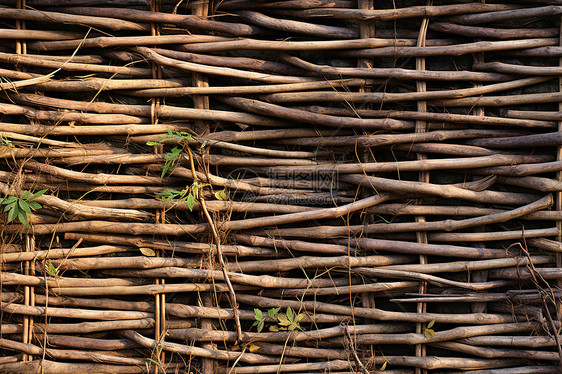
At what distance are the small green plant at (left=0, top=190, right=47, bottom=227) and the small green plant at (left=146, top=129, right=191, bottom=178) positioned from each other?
39 centimetres

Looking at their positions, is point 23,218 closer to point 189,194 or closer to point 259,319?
point 189,194

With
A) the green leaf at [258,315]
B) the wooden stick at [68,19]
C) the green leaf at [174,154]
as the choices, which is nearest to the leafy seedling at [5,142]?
the wooden stick at [68,19]

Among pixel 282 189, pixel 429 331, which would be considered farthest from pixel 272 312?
pixel 429 331

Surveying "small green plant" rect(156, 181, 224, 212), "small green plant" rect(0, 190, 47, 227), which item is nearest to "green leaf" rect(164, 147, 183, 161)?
"small green plant" rect(156, 181, 224, 212)

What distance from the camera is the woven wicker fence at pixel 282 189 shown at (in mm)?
1318

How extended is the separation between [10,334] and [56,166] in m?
0.57

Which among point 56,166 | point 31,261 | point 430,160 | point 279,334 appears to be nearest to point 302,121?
point 430,160

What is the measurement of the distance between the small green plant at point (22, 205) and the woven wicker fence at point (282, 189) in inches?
1.1

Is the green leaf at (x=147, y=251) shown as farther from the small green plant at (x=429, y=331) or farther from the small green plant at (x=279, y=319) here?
the small green plant at (x=429, y=331)

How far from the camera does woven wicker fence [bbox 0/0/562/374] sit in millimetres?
1318

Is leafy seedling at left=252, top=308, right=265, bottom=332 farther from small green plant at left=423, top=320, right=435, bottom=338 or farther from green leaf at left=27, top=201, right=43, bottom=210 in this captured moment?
green leaf at left=27, top=201, right=43, bottom=210

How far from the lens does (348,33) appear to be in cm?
137

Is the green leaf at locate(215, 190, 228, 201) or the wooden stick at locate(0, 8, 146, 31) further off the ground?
the wooden stick at locate(0, 8, 146, 31)

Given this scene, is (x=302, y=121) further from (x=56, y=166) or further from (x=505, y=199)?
(x=56, y=166)
